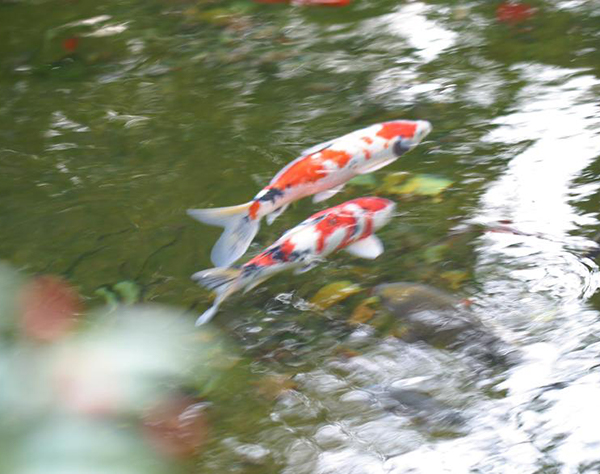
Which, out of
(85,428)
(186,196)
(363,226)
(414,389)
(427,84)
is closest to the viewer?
(85,428)

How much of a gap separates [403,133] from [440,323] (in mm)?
763

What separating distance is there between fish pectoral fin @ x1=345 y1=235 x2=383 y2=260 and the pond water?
41 mm

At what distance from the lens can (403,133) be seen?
2631mm

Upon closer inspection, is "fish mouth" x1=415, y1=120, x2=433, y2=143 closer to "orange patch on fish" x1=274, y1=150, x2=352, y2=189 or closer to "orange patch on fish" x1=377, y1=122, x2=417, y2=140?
"orange patch on fish" x1=377, y1=122, x2=417, y2=140

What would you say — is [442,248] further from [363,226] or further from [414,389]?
[414,389]

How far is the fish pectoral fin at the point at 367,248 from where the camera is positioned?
229 cm

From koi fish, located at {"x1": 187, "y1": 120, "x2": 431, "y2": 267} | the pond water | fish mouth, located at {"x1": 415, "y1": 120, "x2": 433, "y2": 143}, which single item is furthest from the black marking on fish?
fish mouth, located at {"x1": 415, "y1": 120, "x2": 433, "y2": 143}

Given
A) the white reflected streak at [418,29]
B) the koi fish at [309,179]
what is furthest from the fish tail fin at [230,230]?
the white reflected streak at [418,29]

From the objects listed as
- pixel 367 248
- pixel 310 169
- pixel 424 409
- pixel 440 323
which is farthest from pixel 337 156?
pixel 424 409

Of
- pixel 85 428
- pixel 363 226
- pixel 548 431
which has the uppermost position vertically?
pixel 85 428

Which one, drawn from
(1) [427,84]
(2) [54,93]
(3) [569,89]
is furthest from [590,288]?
(2) [54,93]

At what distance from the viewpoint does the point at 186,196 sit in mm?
2719

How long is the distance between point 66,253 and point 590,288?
145cm

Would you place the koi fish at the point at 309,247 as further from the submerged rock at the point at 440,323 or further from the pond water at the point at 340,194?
the submerged rock at the point at 440,323
